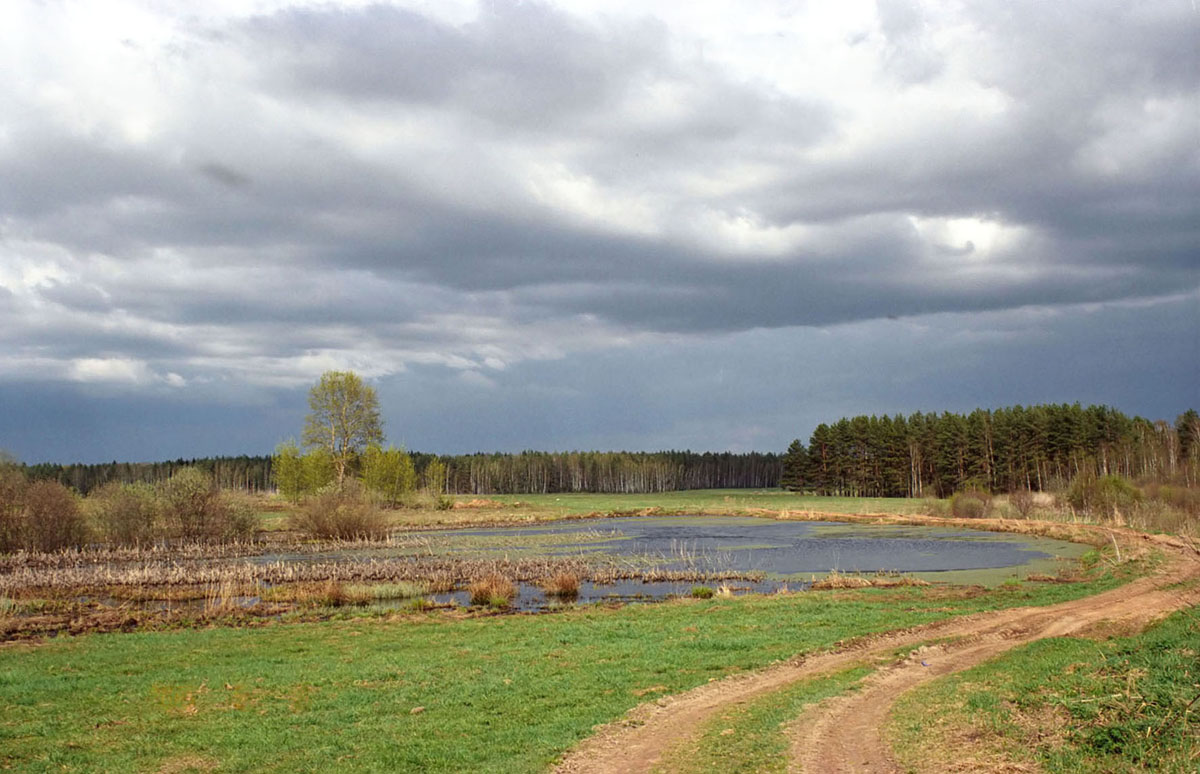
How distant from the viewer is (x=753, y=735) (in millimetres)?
11992

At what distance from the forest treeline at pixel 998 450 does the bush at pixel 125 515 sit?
8768 cm

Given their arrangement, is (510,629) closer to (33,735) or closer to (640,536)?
(33,735)

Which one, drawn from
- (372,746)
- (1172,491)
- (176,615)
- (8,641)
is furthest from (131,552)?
(1172,491)

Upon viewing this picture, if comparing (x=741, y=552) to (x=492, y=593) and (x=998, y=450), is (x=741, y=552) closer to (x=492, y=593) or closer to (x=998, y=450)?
(x=492, y=593)

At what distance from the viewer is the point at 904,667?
1672 centimetres

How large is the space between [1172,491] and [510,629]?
63.6m

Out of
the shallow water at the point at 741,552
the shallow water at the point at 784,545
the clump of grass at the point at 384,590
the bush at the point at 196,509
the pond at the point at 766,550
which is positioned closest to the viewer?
the clump of grass at the point at 384,590

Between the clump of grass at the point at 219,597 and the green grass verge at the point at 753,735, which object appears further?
the clump of grass at the point at 219,597

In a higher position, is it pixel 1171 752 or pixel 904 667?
pixel 1171 752

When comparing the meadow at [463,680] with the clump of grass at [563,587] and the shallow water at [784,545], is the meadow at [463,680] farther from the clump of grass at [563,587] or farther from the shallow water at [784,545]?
the shallow water at [784,545]

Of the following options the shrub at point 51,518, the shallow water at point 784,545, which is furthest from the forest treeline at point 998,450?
the shrub at point 51,518

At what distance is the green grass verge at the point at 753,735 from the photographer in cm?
1066

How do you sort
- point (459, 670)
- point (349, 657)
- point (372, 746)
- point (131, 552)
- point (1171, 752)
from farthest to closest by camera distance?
point (131, 552)
point (349, 657)
point (459, 670)
point (372, 746)
point (1171, 752)

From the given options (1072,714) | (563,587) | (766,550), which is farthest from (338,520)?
(1072,714)
